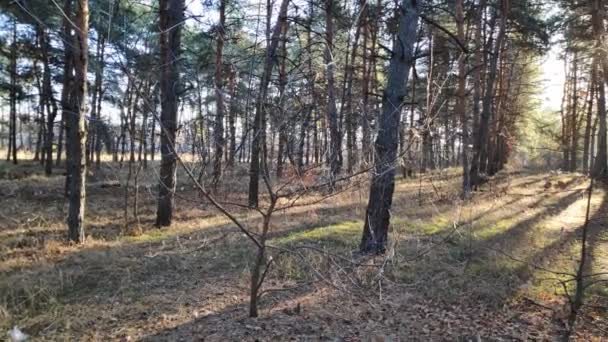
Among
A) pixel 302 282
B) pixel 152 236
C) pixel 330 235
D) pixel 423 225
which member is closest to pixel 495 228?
pixel 423 225

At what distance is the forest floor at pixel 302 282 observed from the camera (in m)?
3.70

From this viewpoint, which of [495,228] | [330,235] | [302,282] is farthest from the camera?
[495,228]

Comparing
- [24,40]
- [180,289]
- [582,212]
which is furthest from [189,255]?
[24,40]

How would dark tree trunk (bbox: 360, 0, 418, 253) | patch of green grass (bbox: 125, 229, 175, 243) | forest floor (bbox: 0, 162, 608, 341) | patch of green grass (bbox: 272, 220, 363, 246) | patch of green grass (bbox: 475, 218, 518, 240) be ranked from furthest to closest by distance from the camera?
patch of green grass (bbox: 475, 218, 518, 240), patch of green grass (bbox: 125, 229, 175, 243), patch of green grass (bbox: 272, 220, 363, 246), dark tree trunk (bbox: 360, 0, 418, 253), forest floor (bbox: 0, 162, 608, 341)

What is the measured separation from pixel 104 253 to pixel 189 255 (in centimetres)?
114

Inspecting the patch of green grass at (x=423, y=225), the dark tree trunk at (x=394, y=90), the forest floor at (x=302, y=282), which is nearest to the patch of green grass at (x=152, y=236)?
the forest floor at (x=302, y=282)

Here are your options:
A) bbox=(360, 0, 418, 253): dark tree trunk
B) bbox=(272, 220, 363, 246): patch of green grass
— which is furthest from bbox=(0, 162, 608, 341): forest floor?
bbox=(360, 0, 418, 253): dark tree trunk

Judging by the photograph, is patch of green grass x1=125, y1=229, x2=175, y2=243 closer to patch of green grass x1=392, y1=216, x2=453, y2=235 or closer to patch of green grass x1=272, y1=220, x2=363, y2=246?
patch of green grass x1=272, y1=220, x2=363, y2=246

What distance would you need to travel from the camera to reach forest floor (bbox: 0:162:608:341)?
3.70 m

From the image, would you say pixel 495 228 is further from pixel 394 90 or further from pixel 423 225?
pixel 394 90

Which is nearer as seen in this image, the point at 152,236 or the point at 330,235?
the point at 330,235

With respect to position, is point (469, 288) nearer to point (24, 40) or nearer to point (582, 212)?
point (582, 212)

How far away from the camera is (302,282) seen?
482 cm

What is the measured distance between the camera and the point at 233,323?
3682 mm
